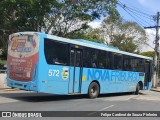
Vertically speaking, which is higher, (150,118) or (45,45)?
(45,45)

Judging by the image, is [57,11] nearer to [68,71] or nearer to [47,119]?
[68,71]

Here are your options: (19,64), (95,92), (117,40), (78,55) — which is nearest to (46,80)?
(19,64)

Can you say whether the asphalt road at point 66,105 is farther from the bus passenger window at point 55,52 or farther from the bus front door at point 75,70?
the bus passenger window at point 55,52

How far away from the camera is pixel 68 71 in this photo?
1819 cm

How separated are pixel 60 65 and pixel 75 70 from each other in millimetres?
1317

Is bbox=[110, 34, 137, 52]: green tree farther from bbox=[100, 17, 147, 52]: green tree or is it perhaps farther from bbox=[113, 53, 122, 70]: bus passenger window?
bbox=[113, 53, 122, 70]: bus passenger window

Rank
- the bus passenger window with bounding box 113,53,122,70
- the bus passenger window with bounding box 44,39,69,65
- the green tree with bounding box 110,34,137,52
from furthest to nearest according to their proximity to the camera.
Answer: the green tree with bounding box 110,34,137,52, the bus passenger window with bounding box 113,53,122,70, the bus passenger window with bounding box 44,39,69,65

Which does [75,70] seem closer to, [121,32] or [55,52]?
[55,52]

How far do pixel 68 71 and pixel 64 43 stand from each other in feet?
4.49

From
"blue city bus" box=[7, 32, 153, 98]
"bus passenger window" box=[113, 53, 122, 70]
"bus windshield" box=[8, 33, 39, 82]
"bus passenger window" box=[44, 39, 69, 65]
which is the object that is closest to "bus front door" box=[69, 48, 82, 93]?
"blue city bus" box=[7, 32, 153, 98]

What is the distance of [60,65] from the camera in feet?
57.9

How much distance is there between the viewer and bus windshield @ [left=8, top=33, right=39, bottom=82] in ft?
54.5

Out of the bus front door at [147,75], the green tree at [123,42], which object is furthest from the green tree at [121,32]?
the bus front door at [147,75]

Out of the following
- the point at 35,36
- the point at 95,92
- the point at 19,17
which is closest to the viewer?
the point at 35,36
